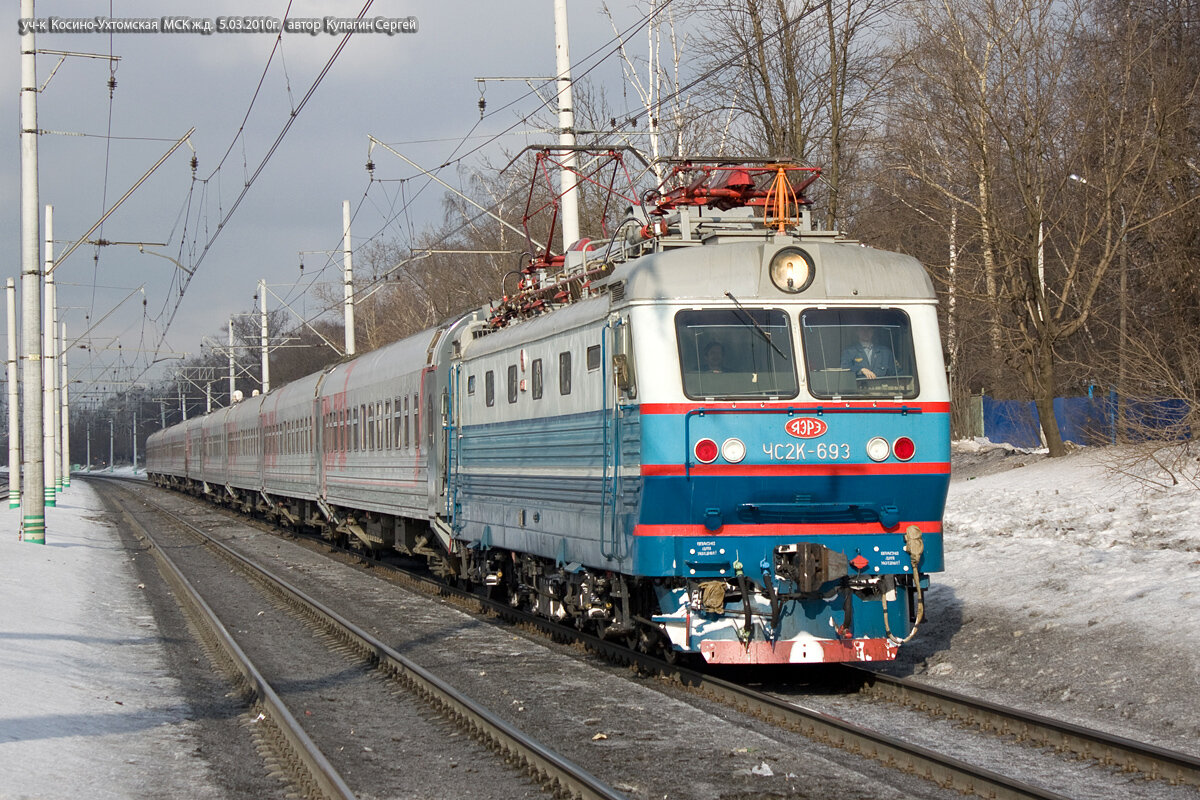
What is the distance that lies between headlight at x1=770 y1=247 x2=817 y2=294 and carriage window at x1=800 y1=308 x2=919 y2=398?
0.78 feet

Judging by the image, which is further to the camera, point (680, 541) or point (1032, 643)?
point (1032, 643)

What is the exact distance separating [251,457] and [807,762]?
30927 mm

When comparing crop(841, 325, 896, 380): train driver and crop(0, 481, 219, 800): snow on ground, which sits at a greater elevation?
crop(841, 325, 896, 380): train driver

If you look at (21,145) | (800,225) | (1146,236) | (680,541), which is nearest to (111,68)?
(21,145)

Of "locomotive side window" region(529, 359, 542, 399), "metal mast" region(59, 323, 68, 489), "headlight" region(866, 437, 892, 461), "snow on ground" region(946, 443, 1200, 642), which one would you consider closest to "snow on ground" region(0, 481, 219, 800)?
"locomotive side window" region(529, 359, 542, 399)

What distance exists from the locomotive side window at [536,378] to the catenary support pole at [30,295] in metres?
14.1

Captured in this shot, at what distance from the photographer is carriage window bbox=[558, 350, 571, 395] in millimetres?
11664

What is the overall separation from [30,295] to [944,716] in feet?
64.9

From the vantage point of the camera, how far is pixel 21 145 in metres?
25.1

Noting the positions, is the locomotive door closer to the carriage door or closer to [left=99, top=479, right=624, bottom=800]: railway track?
the carriage door

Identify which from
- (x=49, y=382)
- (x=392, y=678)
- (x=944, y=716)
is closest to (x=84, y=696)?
Answer: (x=392, y=678)

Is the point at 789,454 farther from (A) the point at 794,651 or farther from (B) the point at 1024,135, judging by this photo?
(B) the point at 1024,135

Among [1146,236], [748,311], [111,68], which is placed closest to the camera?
[748,311]

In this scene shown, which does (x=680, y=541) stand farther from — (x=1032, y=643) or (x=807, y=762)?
(x=1032, y=643)
